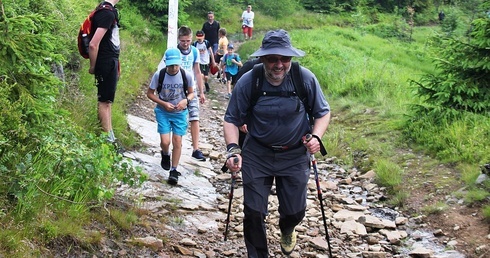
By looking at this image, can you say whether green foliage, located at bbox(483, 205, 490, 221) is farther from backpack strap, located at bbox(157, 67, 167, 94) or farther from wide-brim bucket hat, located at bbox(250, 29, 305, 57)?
backpack strap, located at bbox(157, 67, 167, 94)

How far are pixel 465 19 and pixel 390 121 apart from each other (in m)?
25.6

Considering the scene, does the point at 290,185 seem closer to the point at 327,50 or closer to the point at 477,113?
the point at 477,113

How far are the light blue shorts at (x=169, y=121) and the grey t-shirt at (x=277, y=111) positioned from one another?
2875 millimetres

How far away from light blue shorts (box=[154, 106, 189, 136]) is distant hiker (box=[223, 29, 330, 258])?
2.80 metres

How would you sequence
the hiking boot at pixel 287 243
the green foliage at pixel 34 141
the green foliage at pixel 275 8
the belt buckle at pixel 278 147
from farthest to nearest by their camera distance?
the green foliage at pixel 275 8, the hiking boot at pixel 287 243, the belt buckle at pixel 278 147, the green foliage at pixel 34 141

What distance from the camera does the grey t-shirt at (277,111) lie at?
16.7ft

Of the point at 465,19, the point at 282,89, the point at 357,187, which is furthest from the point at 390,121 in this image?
the point at 465,19

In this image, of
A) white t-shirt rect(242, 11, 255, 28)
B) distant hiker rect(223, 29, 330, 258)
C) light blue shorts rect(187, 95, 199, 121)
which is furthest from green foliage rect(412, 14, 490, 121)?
white t-shirt rect(242, 11, 255, 28)

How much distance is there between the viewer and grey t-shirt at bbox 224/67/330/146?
509 cm

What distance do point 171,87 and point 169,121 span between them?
481mm

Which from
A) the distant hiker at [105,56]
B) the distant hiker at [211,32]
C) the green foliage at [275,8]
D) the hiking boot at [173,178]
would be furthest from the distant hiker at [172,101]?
the green foliage at [275,8]

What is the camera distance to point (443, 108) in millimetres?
9750

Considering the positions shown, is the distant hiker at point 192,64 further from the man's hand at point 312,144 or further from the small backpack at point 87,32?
the man's hand at point 312,144

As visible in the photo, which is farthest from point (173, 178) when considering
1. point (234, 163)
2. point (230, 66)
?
point (230, 66)
